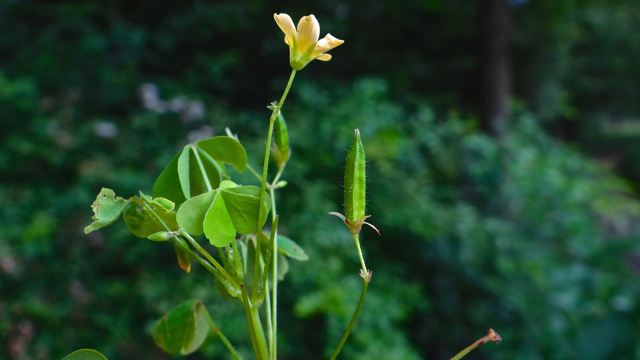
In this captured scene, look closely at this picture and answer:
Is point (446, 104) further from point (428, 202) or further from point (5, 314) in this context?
point (5, 314)

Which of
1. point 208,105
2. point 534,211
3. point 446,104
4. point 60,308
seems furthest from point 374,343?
point 446,104

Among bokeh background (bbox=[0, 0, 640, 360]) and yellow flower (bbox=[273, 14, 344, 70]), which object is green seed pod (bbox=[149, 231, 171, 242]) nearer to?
yellow flower (bbox=[273, 14, 344, 70])

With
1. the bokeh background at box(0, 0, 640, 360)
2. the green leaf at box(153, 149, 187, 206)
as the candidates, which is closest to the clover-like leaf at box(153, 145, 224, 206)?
the green leaf at box(153, 149, 187, 206)

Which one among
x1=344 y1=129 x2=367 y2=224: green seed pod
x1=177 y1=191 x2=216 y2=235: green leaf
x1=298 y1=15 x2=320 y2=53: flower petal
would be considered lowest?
x1=177 y1=191 x2=216 y2=235: green leaf

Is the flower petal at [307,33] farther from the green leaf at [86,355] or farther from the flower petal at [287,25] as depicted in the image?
the green leaf at [86,355]

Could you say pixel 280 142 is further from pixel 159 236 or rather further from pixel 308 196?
pixel 308 196

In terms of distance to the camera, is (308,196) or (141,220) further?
(308,196)

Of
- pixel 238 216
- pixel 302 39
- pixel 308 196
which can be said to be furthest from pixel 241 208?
pixel 308 196
